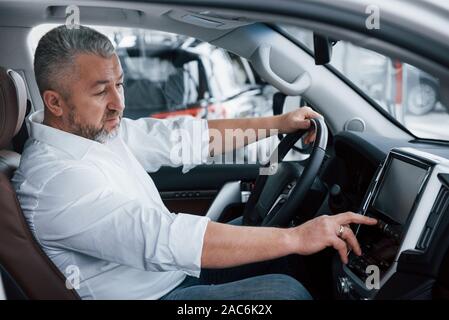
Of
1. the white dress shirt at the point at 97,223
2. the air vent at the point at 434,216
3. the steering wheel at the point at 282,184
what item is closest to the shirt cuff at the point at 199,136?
the steering wheel at the point at 282,184

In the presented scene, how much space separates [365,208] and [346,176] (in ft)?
1.08

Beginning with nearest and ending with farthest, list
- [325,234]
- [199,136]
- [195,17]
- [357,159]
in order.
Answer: [325,234]
[195,17]
[357,159]
[199,136]

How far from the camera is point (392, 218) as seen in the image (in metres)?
1.46

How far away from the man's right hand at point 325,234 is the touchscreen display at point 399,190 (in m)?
0.19

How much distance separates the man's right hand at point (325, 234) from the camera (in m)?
1.24

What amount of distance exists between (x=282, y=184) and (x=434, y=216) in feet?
2.15

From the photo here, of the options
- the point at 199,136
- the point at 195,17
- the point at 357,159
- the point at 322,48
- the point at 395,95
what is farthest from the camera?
the point at 395,95

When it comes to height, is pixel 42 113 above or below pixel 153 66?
above

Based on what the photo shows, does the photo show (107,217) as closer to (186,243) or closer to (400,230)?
(186,243)

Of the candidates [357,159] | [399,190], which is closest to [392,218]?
[399,190]

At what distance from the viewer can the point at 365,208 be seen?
158 centimetres

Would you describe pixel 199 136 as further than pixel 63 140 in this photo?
Yes
